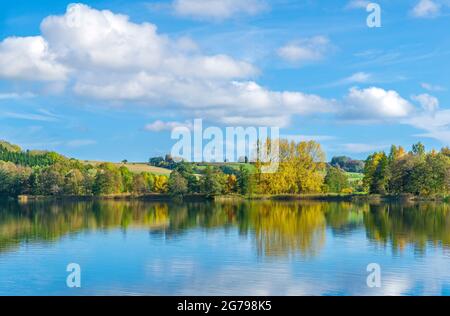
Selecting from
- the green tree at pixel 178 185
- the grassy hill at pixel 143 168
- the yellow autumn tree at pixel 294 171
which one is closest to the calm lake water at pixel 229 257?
the yellow autumn tree at pixel 294 171

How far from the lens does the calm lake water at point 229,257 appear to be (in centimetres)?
2317

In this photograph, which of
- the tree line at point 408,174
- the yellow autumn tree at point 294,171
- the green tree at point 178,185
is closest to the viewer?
the tree line at point 408,174

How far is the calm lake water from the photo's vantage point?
23172mm

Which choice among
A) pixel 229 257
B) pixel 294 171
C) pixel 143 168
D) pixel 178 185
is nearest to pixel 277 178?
pixel 294 171

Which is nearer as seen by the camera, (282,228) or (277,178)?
(282,228)

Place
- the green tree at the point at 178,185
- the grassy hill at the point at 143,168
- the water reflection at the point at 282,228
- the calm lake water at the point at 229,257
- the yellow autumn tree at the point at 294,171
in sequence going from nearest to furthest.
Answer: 1. the calm lake water at the point at 229,257
2. the water reflection at the point at 282,228
3. the yellow autumn tree at the point at 294,171
4. the green tree at the point at 178,185
5. the grassy hill at the point at 143,168

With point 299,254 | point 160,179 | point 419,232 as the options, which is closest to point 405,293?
point 299,254

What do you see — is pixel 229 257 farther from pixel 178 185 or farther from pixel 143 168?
pixel 143 168

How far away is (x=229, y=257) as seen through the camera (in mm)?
31078

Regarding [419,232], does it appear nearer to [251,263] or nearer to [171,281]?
[251,263]

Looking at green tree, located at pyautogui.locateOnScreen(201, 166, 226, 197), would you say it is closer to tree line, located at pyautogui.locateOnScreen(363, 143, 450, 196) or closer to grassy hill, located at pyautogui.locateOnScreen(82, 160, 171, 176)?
tree line, located at pyautogui.locateOnScreen(363, 143, 450, 196)

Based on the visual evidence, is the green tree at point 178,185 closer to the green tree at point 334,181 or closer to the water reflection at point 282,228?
the green tree at point 334,181

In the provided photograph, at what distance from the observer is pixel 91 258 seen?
3097 cm
